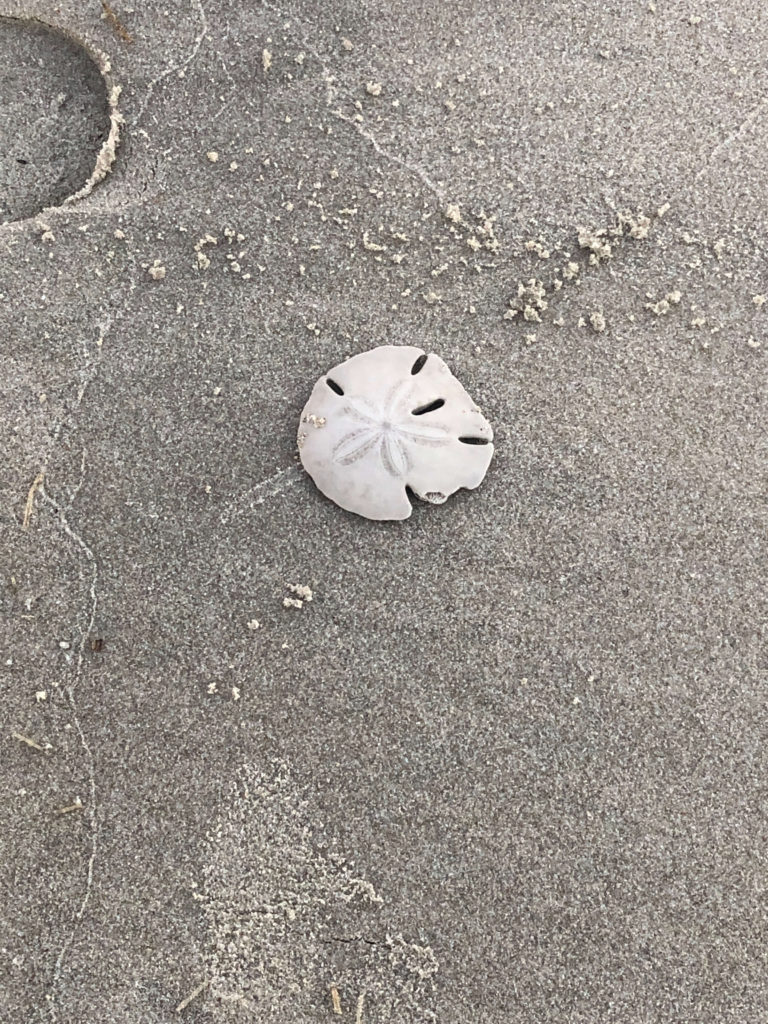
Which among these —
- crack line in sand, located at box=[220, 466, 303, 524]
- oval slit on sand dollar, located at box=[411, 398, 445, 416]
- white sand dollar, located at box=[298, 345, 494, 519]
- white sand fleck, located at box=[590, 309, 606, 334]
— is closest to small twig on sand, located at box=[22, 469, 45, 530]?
crack line in sand, located at box=[220, 466, 303, 524]

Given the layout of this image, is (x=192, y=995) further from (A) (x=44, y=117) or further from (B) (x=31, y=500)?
(A) (x=44, y=117)

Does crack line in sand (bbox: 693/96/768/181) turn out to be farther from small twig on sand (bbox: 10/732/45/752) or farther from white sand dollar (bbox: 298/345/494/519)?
small twig on sand (bbox: 10/732/45/752)

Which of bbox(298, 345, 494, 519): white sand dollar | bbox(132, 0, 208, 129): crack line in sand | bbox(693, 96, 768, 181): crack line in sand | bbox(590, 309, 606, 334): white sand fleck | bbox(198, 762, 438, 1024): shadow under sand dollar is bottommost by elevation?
bbox(198, 762, 438, 1024): shadow under sand dollar

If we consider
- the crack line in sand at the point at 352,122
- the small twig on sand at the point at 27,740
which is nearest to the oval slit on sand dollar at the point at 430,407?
the crack line in sand at the point at 352,122

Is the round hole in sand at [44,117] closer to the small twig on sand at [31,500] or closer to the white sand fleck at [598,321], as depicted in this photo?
the small twig on sand at [31,500]

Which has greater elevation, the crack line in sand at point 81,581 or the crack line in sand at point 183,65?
the crack line in sand at point 183,65

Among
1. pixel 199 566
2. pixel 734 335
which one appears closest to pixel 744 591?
pixel 734 335

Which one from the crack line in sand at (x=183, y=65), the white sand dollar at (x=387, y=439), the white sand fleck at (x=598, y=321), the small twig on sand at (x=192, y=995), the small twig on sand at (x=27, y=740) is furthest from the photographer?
the crack line in sand at (x=183, y=65)

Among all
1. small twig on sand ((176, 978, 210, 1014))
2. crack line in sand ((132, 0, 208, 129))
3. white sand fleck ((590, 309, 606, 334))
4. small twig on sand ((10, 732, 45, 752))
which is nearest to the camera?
small twig on sand ((176, 978, 210, 1014))
